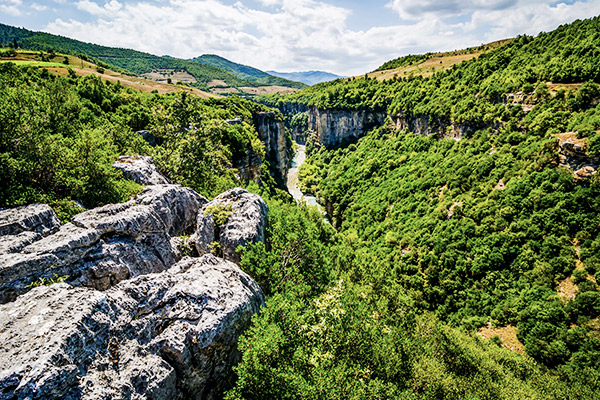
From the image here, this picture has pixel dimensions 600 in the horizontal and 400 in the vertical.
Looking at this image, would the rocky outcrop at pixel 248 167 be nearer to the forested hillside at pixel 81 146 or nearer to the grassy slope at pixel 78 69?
the forested hillside at pixel 81 146

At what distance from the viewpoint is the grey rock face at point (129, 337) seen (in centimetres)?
844

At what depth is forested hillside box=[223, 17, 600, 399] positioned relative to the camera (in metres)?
14.7

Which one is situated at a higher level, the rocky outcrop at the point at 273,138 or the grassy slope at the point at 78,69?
the grassy slope at the point at 78,69

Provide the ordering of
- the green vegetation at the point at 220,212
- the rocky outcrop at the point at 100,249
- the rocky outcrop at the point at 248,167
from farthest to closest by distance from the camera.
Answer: the rocky outcrop at the point at 248,167 → the green vegetation at the point at 220,212 → the rocky outcrop at the point at 100,249

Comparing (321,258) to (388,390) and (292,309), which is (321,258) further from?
(388,390)

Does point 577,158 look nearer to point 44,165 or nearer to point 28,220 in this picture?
point 28,220

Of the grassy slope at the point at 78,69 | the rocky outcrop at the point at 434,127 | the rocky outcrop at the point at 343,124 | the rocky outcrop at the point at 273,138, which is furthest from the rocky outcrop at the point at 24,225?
the rocky outcrop at the point at 343,124

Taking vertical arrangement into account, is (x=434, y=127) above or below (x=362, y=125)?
below

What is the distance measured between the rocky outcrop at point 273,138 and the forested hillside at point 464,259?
2672 cm

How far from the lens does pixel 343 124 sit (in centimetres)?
14538

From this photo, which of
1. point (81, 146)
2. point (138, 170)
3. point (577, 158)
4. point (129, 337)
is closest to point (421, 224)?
point (577, 158)

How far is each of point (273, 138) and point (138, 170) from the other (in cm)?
7825

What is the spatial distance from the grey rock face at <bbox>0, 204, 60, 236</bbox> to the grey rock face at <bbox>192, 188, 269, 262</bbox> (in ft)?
29.1

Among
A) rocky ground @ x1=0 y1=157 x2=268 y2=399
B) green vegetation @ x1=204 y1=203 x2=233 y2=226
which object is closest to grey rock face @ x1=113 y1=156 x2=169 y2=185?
rocky ground @ x1=0 y1=157 x2=268 y2=399
